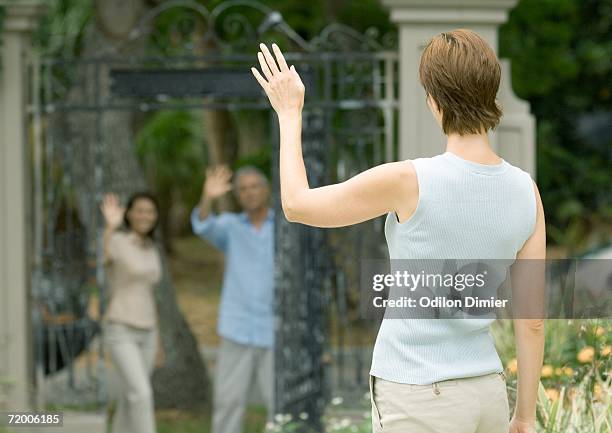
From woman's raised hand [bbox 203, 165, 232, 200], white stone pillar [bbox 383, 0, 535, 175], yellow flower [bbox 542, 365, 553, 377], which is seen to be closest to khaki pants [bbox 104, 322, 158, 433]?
woman's raised hand [bbox 203, 165, 232, 200]

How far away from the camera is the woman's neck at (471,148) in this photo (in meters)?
2.53

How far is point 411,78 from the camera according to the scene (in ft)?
21.3

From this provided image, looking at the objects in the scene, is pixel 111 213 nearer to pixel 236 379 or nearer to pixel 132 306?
pixel 132 306

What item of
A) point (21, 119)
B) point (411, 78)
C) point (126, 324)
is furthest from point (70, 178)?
point (411, 78)

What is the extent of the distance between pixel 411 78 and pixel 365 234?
116cm

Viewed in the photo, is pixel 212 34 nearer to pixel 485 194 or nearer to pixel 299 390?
pixel 299 390

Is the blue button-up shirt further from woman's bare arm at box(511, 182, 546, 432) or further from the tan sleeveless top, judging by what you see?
woman's bare arm at box(511, 182, 546, 432)

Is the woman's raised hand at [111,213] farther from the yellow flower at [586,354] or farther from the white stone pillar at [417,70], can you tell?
the yellow flower at [586,354]

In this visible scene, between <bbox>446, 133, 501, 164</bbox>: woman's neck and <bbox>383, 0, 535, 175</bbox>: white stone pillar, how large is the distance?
12.6ft

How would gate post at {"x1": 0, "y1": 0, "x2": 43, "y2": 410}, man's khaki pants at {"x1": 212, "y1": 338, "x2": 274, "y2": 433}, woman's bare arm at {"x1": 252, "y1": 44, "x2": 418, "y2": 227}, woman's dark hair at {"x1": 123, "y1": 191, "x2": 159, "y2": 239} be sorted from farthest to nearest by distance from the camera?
woman's dark hair at {"x1": 123, "y1": 191, "x2": 159, "y2": 239}, man's khaki pants at {"x1": 212, "y1": 338, "x2": 274, "y2": 433}, gate post at {"x1": 0, "y1": 0, "x2": 43, "y2": 410}, woman's bare arm at {"x1": 252, "y1": 44, "x2": 418, "y2": 227}

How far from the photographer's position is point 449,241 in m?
2.48

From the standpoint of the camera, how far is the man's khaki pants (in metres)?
6.88

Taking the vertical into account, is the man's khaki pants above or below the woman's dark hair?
below

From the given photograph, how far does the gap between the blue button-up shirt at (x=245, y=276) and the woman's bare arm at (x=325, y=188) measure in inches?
174
